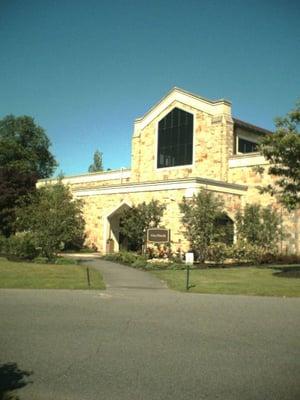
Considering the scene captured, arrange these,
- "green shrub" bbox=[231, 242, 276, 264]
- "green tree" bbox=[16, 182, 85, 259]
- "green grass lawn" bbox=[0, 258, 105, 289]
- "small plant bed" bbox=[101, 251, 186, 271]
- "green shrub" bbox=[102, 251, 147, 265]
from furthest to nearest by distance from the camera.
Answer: "green shrub" bbox=[231, 242, 276, 264] < "green shrub" bbox=[102, 251, 147, 265] < "green tree" bbox=[16, 182, 85, 259] < "small plant bed" bbox=[101, 251, 186, 271] < "green grass lawn" bbox=[0, 258, 105, 289]

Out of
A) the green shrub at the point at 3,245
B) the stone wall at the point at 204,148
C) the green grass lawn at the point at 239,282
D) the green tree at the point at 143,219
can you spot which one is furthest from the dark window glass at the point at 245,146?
the green shrub at the point at 3,245

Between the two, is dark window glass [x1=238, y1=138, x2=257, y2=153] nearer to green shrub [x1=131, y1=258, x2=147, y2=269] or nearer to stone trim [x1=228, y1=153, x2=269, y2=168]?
stone trim [x1=228, y1=153, x2=269, y2=168]

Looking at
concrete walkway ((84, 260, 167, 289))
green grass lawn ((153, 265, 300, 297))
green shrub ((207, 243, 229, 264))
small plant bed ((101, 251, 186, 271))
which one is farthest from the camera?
green shrub ((207, 243, 229, 264))

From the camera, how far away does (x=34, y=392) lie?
5.72 m

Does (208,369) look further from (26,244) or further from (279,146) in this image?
(26,244)

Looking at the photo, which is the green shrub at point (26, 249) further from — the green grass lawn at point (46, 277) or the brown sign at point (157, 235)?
the brown sign at point (157, 235)

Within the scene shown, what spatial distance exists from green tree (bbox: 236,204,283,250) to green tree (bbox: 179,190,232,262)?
308 centimetres

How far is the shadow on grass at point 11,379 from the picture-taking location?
5573 mm

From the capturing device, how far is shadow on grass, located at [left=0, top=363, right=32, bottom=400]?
219 inches

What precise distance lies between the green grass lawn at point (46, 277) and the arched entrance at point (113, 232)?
1236cm

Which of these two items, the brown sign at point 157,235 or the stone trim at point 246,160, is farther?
the stone trim at point 246,160

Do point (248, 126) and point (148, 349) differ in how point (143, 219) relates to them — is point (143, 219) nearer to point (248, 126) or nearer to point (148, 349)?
point (248, 126)

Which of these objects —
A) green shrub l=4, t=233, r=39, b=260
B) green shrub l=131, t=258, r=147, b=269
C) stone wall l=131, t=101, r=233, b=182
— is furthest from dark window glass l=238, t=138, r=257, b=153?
green shrub l=4, t=233, r=39, b=260

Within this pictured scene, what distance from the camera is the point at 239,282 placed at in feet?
59.3
